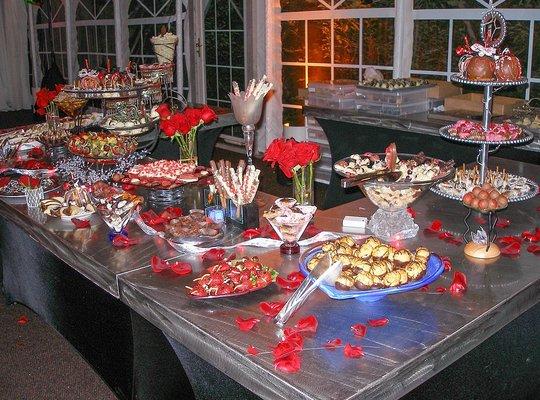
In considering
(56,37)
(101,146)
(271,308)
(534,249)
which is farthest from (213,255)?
(56,37)

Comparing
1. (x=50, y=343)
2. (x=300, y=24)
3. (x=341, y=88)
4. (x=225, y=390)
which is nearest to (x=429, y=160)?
(x=225, y=390)

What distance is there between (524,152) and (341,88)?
1415 millimetres

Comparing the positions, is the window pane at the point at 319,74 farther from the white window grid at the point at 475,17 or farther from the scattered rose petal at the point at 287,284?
the scattered rose petal at the point at 287,284

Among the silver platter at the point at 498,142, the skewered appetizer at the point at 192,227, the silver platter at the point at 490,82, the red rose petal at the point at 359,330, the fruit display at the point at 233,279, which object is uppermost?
the silver platter at the point at 490,82

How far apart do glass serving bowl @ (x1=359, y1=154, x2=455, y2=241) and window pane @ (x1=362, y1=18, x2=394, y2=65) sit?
10.5 feet

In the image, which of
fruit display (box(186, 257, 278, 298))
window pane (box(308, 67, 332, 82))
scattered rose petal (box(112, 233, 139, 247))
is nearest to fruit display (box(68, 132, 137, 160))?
scattered rose petal (box(112, 233, 139, 247))

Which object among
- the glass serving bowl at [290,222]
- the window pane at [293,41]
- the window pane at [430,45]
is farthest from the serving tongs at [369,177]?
the window pane at [293,41]

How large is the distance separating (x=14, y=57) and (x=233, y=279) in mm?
10381

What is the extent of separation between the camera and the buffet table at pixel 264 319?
47.3 inches

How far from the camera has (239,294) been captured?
1.48 m

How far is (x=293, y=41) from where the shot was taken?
5.85m

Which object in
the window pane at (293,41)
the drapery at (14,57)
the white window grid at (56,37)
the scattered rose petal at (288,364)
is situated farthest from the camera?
the drapery at (14,57)

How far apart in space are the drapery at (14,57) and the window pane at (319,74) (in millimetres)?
6694

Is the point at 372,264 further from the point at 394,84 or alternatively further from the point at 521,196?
the point at 394,84
